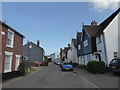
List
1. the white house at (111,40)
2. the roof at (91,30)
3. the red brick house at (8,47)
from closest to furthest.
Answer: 1. the red brick house at (8,47)
2. the white house at (111,40)
3. the roof at (91,30)

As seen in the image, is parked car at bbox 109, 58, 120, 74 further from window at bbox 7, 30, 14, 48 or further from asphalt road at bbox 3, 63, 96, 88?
window at bbox 7, 30, 14, 48

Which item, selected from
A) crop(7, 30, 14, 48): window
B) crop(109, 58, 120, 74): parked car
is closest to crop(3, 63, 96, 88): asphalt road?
crop(109, 58, 120, 74): parked car

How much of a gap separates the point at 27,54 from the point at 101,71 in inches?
1235

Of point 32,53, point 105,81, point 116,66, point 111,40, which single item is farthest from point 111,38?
point 32,53

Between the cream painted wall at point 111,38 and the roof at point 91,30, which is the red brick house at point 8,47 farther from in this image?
the roof at point 91,30

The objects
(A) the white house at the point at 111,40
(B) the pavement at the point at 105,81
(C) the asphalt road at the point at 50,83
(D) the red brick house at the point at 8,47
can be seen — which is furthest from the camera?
(A) the white house at the point at 111,40

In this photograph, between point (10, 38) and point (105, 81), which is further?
point (10, 38)

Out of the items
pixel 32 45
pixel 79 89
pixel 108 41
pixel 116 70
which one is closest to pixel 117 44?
pixel 108 41

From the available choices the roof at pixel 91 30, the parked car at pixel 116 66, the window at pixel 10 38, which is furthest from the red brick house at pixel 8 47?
the roof at pixel 91 30

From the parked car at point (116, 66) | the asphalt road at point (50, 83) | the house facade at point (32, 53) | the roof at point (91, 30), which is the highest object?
the roof at point (91, 30)

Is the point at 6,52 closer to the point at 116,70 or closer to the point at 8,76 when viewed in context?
the point at 8,76

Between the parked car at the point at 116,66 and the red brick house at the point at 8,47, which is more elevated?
the red brick house at the point at 8,47

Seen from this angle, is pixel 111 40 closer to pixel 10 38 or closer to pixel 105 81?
pixel 105 81

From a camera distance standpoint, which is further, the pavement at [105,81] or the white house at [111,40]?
the white house at [111,40]
